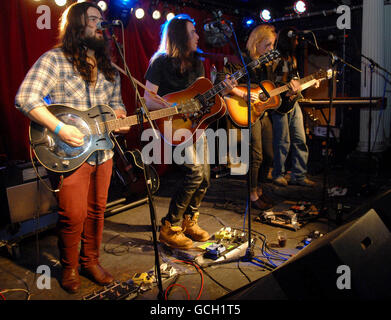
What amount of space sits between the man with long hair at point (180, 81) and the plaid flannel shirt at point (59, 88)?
533 mm

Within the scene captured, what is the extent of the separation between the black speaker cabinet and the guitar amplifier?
8.53ft

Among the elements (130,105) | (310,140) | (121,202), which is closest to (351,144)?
(310,140)

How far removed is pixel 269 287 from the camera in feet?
5.22

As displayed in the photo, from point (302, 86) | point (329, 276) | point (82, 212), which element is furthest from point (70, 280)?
point (302, 86)

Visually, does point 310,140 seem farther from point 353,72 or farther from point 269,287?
point 269,287

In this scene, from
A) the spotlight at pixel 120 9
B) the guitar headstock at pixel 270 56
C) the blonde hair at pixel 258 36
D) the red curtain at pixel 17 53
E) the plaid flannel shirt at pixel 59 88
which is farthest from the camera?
the spotlight at pixel 120 9

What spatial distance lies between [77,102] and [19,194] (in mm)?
1579

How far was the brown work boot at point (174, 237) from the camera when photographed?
315cm

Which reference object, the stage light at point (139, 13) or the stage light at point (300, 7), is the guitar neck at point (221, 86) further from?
the stage light at point (300, 7)

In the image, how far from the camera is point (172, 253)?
3141 mm

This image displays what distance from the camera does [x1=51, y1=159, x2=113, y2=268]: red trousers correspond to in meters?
2.35

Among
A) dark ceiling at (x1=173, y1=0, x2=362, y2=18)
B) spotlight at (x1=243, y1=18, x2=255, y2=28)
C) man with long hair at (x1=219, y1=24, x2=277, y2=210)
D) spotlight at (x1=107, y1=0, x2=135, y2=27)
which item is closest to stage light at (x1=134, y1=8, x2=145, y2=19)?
spotlight at (x1=107, y1=0, x2=135, y2=27)

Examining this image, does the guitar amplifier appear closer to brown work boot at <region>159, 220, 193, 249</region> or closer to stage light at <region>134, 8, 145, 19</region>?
brown work boot at <region>159, 220, 193, 249</region>

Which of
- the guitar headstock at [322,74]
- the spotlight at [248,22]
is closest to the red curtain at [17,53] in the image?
the guitar headstock at [322,74]
